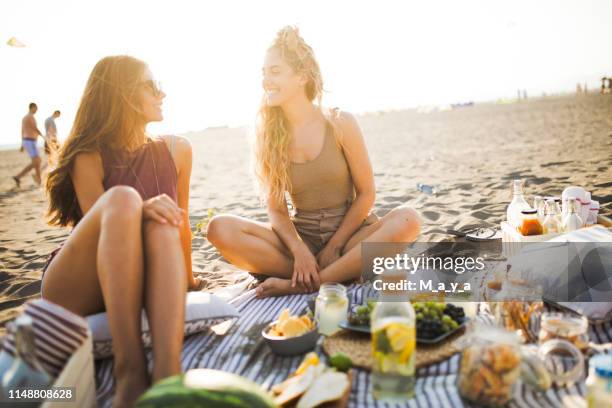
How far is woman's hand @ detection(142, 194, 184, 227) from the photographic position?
7.29ft

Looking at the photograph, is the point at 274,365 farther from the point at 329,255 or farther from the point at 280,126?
the point at 280,126

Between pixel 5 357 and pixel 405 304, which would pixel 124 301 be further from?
pixel 405 304

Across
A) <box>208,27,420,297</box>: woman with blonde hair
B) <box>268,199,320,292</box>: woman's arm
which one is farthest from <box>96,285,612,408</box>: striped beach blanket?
<box>208,27,420,297</box>: woman with blonde hair

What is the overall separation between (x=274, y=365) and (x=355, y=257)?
48.1 inches

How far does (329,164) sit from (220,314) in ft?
4.74

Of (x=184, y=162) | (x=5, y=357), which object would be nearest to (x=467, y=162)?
(x=184, y=162)

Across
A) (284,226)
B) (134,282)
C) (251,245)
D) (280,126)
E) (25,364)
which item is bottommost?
(251,245)

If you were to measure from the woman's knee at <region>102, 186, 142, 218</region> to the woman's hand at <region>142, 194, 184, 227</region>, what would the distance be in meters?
0.04

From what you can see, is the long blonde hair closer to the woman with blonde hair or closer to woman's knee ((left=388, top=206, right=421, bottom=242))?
the woman with blonde hair

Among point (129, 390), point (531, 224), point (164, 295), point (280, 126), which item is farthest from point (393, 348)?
point (280, 126)

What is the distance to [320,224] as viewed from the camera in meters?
3.80

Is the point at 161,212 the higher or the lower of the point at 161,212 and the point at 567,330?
the higher

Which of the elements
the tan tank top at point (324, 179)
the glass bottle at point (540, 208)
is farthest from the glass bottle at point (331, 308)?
the glass bottle at point (540, 208)

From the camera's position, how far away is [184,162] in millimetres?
3402
